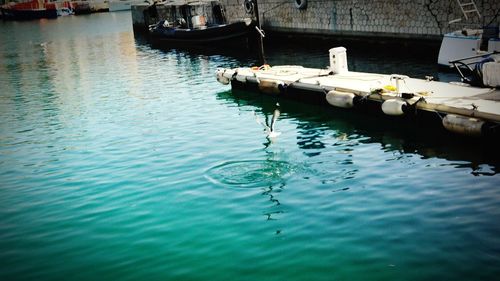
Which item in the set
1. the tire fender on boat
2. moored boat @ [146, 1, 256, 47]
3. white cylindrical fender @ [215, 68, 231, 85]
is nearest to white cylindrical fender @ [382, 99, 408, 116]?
white cylindrical fender @ [215, 68, 231, 85]

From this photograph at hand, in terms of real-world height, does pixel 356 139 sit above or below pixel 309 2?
below

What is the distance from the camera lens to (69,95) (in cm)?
2320

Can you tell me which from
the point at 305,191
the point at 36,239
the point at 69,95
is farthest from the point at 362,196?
the point at 69,95

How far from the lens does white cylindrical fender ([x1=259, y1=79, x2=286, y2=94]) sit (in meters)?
18.2

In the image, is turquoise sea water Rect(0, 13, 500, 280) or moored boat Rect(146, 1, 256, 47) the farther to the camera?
moored boat Rect(146, 1, 256, 47)

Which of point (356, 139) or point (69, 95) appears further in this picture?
point (69, 95)

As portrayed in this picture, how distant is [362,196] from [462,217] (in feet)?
5.97

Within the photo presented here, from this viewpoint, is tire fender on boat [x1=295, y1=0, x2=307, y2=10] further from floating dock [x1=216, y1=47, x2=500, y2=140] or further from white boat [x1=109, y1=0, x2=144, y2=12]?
white boat [x1=109, y1=0, x2=144, y2=12]

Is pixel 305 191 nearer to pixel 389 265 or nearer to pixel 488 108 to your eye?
pixel 389 265

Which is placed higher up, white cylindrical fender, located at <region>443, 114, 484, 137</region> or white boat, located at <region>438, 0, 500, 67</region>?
white boat, located at <region>438, 0, 500, 67</region>

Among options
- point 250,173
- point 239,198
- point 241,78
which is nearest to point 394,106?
point 250,173

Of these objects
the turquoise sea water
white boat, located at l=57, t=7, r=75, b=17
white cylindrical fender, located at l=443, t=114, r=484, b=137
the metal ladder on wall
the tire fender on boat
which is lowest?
the turquoise sea water

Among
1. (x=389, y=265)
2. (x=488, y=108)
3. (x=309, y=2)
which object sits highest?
(x=309, y=2)

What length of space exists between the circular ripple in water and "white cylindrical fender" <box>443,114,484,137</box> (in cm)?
377
